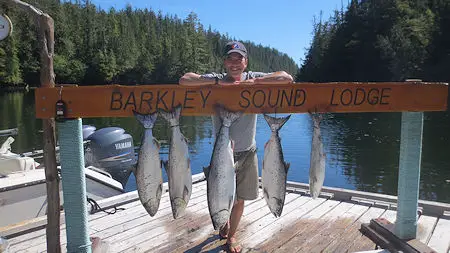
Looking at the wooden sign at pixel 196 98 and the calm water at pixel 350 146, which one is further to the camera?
the calm water at pixel 350 146

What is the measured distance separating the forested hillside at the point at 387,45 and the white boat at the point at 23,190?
129 feet

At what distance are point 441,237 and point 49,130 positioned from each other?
3.86 m

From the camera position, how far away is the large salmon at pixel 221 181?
8.89 ft

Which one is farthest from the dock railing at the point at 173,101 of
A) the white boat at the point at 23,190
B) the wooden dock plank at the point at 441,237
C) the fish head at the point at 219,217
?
the white boat at the point at 23,190

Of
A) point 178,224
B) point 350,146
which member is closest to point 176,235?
point 178,224

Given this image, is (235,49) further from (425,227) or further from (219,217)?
(425,227)

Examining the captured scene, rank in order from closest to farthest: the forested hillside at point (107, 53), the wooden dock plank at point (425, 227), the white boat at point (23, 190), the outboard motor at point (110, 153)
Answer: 1. the wooden dock plank at point (425, 227)
2. the white boat at point (23, 190)
3. the outboard motor at point (110, 153)
4. the forested hillside at point (107, 53)

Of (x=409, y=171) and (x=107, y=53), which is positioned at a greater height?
(x=107, y=53)

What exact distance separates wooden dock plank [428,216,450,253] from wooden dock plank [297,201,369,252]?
2.73ft

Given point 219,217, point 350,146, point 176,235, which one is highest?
point 219,217

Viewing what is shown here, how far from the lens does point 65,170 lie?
2.88m

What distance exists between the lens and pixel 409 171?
10.9ft

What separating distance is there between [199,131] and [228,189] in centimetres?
2039

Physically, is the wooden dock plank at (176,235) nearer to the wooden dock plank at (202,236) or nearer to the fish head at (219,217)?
the wooden dock plank at (202,236)
